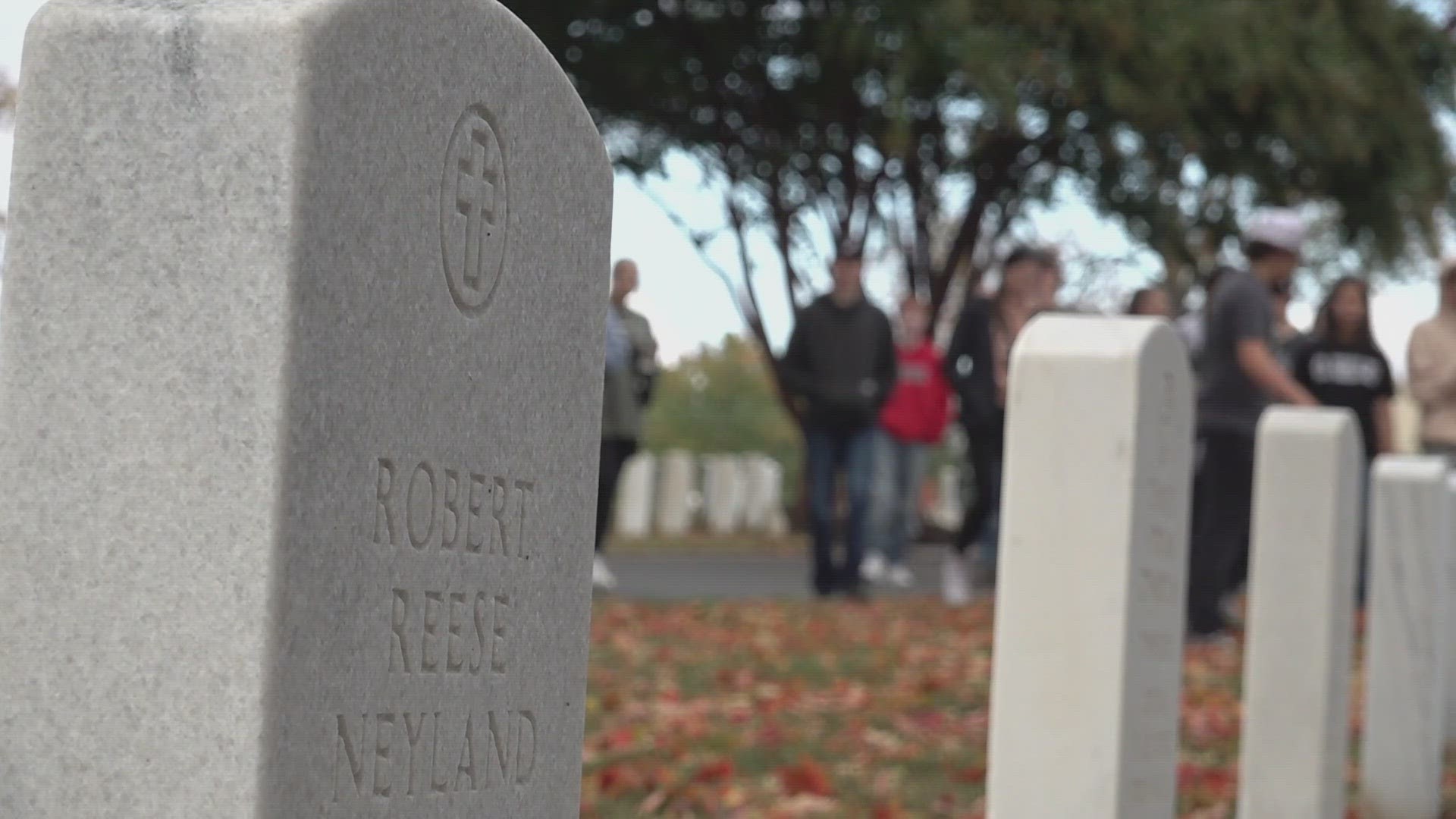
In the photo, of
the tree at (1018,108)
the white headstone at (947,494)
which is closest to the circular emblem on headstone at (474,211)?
the tree at (1018,108)

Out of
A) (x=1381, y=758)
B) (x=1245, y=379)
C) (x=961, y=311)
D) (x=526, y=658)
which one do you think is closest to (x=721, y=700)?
(x=1381, y=758)

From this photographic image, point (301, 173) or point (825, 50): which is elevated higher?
point (825, 50)

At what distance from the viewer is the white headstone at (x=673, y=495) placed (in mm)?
29328

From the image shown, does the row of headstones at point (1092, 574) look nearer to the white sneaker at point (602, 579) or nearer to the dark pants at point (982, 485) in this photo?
the dark pants at point (982, 485)

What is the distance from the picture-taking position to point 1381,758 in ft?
23.7

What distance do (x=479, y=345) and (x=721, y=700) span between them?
5.70 meters

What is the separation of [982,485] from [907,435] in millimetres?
2202

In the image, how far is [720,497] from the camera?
3109 cm

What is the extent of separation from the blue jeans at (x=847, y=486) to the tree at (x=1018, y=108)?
5.05 metres

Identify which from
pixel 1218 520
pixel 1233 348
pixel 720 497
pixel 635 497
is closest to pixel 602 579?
pixel 1218 520

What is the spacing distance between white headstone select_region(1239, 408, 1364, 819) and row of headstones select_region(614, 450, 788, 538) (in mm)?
21143

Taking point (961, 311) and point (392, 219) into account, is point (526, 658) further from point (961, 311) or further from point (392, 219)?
point (961, 311)

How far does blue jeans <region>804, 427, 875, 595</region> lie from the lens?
1309cm

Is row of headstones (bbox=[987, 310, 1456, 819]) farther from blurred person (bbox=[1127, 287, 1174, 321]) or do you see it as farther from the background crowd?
blurred person (bbox=[1127, 287, 1174, 321])
